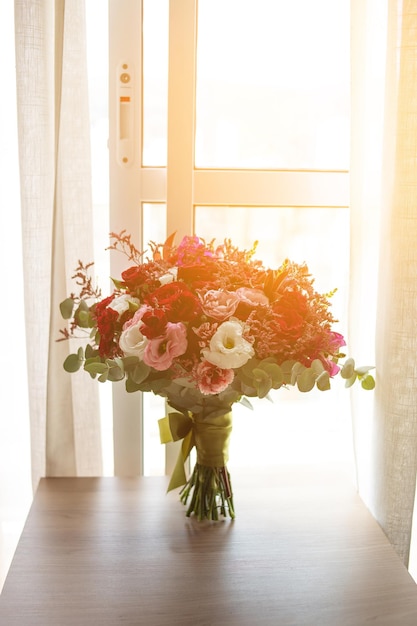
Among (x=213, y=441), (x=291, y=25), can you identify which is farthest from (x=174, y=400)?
(x=291, y=25)

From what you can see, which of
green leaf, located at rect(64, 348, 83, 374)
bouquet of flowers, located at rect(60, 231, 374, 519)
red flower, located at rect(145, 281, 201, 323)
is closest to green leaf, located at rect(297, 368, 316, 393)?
bouquet of flowers, located at rect(60, 231, 374, 519)

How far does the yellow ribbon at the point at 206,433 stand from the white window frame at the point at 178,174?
456mm

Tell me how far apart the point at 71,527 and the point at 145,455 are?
45cm

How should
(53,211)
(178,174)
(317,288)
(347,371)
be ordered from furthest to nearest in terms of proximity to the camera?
(317,288) < (178,174) < (53,211) < (347,371)

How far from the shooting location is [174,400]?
4.36ft

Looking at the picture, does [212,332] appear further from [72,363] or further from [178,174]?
[178,174]

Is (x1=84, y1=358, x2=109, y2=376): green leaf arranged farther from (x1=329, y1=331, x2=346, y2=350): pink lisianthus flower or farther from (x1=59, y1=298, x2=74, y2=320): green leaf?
(x1=329, y1=331, x2=346, y2=350): pink lisianthus flower

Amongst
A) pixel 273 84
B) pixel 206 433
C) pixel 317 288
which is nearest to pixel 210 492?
pixel 206 433

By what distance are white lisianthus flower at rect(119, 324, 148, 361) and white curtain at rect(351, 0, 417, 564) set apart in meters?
0.54

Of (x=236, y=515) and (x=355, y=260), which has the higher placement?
(x=355, y=260)

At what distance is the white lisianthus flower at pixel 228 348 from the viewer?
3.84 ft

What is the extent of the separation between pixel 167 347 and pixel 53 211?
0.51 meters

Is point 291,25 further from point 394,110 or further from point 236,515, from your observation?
point 236,515

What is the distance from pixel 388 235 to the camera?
1.41 meters
